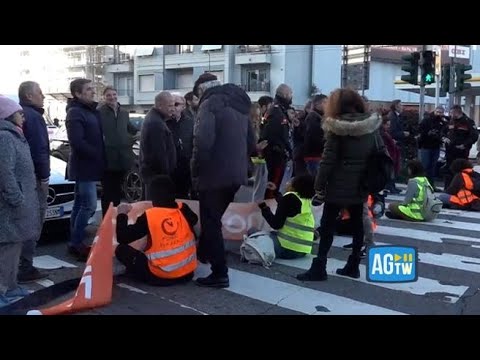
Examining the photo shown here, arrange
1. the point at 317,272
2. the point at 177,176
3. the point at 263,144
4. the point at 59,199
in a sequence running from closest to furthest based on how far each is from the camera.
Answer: the point at 317,272 < the point at 177,176 < the point at 59,199 < the point at 263,144

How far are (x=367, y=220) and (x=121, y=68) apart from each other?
51.9 m

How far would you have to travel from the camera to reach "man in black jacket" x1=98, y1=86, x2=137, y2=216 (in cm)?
629

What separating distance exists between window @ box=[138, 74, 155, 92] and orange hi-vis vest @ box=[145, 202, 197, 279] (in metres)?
47.8

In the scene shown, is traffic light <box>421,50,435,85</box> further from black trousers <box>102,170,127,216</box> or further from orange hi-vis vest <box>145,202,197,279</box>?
orange hi-vis vest <box>145,202,197,279</box>

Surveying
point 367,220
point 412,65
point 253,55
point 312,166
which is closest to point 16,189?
point 367,220

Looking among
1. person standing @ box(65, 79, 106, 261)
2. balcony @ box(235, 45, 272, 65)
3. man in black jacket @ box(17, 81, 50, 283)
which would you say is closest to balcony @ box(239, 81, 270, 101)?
balcony @ box(235, 45, 272, 65)

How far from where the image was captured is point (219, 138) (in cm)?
510

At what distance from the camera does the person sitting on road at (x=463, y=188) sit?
998cm

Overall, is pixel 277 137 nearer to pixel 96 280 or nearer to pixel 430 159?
pixel 96 280

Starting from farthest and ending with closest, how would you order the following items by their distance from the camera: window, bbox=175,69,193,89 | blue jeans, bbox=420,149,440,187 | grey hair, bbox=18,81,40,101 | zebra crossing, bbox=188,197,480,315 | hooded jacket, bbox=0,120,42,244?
window, bbox=175,69,193,89
blue jeans, bbox=420,149,440,187
grey hair, bbox=18,81,40,101
zebra crossing, bbox=188,197,480,315
hooded jacket, bbox=0,120,42,244

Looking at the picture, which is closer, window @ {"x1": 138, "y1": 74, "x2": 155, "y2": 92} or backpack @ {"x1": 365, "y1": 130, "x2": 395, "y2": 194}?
backpack @ {"x1": 365, "y1": 130, "x2": 395, "y2": 194}

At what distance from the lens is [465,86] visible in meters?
16.9
